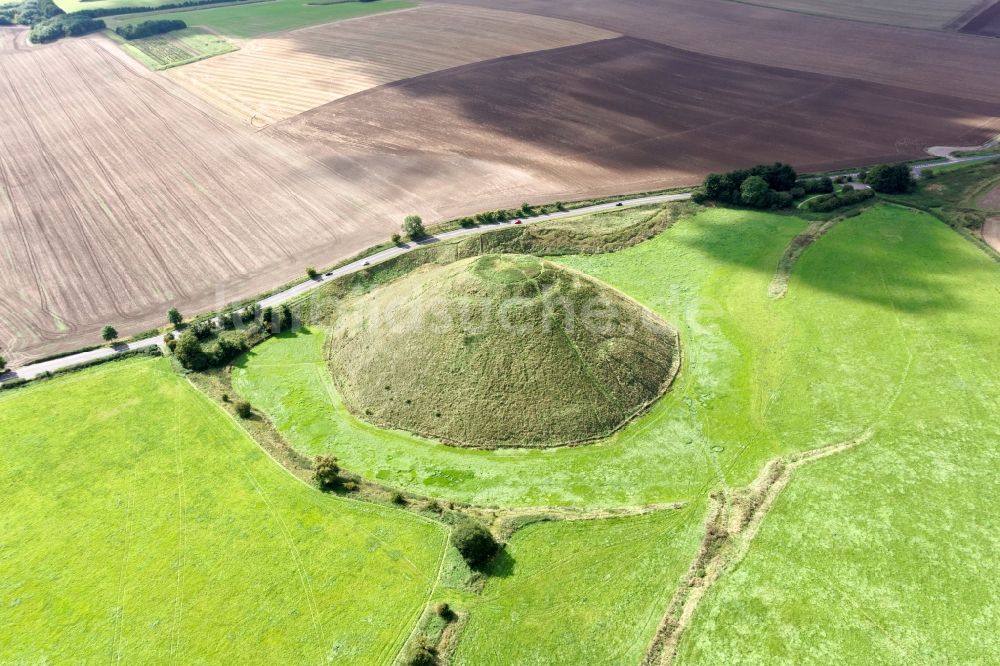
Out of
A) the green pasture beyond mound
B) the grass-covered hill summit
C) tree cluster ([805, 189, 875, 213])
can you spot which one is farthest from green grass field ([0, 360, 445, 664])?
tree cluster ([805, 189, 875, 213])

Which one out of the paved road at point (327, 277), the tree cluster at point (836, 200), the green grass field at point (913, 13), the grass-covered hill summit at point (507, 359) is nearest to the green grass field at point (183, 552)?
the paved road at point (327, 277)

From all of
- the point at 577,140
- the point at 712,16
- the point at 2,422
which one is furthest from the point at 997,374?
the point at 712,16

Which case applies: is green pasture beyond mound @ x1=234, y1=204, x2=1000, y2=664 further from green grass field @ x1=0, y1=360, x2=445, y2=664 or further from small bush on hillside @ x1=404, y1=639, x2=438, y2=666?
green grass field @ x1=0, y1=360, x2=445, y2=664

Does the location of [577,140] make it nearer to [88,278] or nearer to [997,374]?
[997,374]

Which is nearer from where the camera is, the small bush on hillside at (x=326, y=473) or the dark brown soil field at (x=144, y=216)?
the small bush on hillside at (x=326, y=473)

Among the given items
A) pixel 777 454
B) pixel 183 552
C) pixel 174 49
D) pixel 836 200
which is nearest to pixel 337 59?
pixel 174 49

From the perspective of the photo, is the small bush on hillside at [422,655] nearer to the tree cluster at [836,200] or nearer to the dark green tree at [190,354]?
the dark green tree at [190,354]
